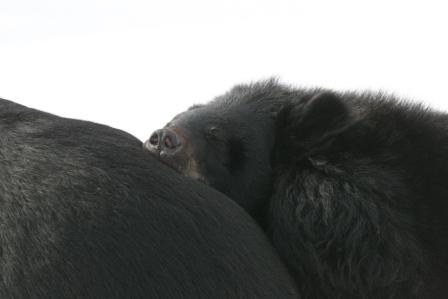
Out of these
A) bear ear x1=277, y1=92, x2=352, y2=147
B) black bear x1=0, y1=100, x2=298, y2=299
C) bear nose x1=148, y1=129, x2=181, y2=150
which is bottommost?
black bear x1=0, y1=100, x2=298, y2=299

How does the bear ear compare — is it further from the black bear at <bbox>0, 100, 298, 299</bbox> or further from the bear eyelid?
the black bear at <bbox>0, 100, 298, 299</bbox>

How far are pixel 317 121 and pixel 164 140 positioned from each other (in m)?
1.00

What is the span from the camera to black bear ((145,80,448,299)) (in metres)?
3.57

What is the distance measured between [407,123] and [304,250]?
3.92ft

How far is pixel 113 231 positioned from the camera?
2.92m

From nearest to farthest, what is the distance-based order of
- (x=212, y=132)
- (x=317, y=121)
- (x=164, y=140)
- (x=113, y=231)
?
(x=113, y=231) < (x=164, y=140) < (x=317, y=121) < (x=212, y=132)

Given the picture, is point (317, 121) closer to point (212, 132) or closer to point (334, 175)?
point (334, 175)

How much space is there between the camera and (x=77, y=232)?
290 centimetres

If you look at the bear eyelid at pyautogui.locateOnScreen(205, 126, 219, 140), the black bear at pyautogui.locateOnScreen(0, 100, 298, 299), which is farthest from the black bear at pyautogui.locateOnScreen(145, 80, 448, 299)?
the black bear at pyautogui.locateOnScreen(0, 100, 298, 299)

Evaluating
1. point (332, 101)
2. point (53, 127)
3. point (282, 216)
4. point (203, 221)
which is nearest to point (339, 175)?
point (282, 216)

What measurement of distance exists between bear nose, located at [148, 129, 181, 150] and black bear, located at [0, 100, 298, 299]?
1.62ft

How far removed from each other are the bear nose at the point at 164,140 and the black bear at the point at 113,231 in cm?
49

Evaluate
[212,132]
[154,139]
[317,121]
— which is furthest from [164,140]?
[317,121]

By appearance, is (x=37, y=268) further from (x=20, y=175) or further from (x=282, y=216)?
(x=282, y=216)
